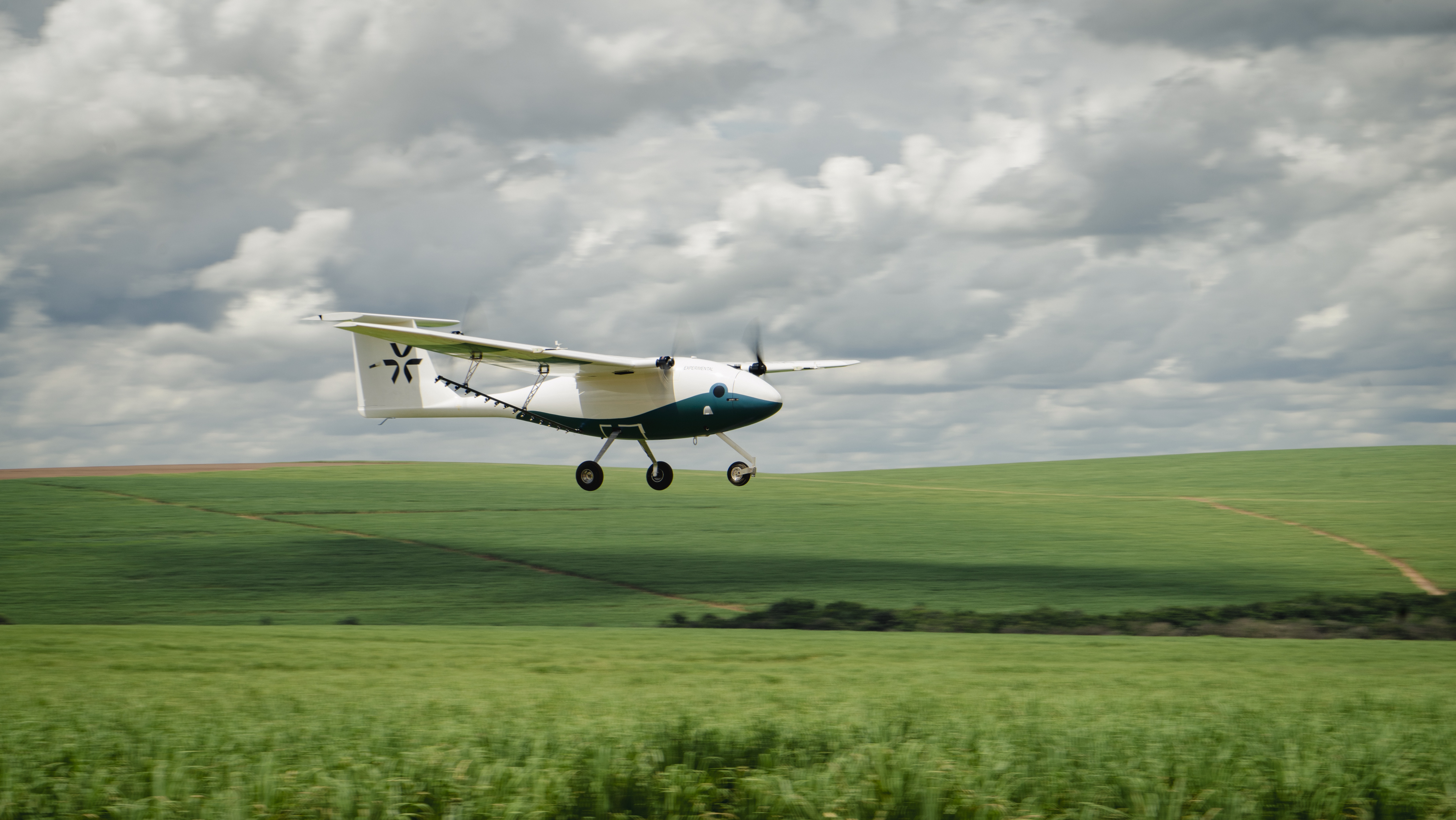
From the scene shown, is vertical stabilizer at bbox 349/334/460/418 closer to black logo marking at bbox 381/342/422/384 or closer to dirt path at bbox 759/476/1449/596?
black logo marking at bbox 381/342/422/384

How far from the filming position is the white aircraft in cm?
2706

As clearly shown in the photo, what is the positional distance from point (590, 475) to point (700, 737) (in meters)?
22.3

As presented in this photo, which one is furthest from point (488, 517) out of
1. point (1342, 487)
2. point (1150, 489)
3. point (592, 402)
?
point (1342, 487)

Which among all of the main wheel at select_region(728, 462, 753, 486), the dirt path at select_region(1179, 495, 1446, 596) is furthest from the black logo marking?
the dirt path at select_region(1179, 495, 1446, 596)

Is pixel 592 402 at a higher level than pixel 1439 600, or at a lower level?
higher

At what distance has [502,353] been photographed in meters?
26.7

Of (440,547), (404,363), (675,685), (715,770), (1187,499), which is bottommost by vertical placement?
(675,685)

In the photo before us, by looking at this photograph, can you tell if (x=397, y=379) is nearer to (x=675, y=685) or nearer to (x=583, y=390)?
(x=583, y=390)

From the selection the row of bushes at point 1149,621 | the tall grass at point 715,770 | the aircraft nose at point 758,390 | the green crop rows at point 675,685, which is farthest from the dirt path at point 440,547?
the tall grass at point 715,770

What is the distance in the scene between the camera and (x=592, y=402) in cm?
2908

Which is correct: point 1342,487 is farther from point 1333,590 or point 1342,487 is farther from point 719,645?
point 719,645

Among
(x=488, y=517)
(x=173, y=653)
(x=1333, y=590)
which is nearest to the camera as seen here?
(x=173, y=653)

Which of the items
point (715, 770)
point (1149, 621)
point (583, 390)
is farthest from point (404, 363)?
point (715, 770)

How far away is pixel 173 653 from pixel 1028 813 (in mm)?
11815
